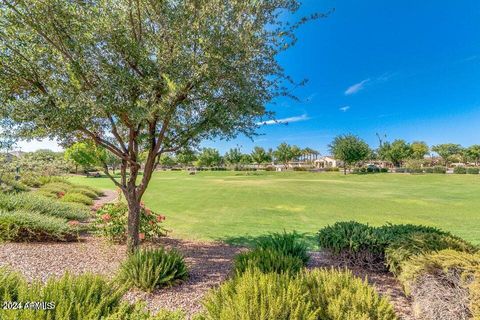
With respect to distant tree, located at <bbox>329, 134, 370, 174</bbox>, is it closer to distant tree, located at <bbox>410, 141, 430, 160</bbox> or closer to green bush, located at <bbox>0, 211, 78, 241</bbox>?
distant tree, located at <bbox>410, 141, 430, 160</bbox>

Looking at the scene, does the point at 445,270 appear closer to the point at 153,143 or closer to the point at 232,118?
the point at 232,118

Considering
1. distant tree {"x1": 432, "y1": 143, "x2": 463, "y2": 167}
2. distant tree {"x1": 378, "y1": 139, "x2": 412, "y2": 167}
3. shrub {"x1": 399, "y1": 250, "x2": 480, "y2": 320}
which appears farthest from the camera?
distant tree {"x1": 432, "y1": 143, "x2": 463, "y2": 167}

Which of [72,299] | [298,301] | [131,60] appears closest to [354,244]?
[298,301]

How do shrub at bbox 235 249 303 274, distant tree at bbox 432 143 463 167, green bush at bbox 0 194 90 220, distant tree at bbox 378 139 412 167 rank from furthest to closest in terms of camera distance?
distant tree at bbox 432 143 463 167 → distant tree at bbox 378 139 412 167 → green bush at bbox 0 194 90 220 → shrub at bbox 235 249 303 274

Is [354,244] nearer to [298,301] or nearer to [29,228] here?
[298,301]

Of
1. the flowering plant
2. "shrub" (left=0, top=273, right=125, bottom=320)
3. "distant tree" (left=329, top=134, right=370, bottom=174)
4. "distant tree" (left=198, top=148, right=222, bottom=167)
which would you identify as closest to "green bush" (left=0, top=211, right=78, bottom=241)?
the flowering plant

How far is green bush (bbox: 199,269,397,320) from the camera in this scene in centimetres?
273

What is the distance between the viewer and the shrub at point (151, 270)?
4.71m

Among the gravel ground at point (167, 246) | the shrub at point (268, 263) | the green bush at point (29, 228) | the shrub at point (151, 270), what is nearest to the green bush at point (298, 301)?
the shrub at point (268, 263)

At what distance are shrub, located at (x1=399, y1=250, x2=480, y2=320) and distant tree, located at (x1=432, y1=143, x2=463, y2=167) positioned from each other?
10978 cm

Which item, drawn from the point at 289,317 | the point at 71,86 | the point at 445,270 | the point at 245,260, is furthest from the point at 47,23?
the point at 445,270

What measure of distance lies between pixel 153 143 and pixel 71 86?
2122mm

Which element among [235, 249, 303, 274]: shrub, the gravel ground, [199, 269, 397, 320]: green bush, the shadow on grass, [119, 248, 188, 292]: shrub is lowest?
the shadow on grass

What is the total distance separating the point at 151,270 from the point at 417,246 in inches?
195
